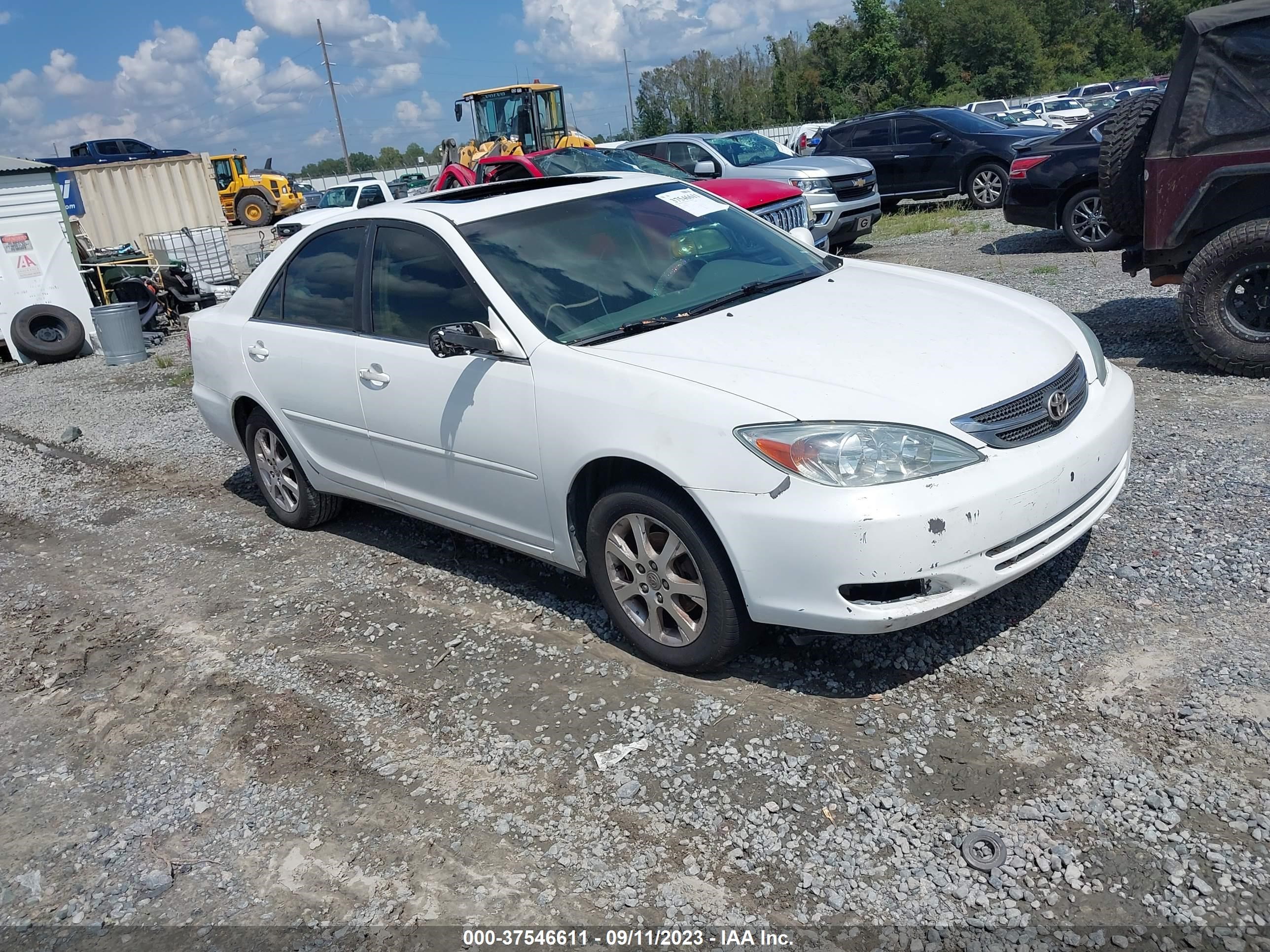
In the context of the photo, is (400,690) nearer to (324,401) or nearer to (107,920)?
(107,920)

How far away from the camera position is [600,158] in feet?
43.1

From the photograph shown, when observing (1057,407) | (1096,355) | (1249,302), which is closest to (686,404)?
(1057,407)

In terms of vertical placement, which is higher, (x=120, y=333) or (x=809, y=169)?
(x=809, y=169)

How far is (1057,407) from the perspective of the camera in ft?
11.0

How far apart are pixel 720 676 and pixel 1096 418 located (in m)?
1.63

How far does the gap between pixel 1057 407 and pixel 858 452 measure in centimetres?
83

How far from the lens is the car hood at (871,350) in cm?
317

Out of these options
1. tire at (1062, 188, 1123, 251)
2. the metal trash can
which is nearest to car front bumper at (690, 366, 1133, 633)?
→ tire at (1062, 188, 1123, 251)

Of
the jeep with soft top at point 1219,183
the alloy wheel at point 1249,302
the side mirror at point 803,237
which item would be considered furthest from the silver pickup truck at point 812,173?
the side mirror at point 803,237

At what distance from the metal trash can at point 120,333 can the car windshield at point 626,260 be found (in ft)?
33.2

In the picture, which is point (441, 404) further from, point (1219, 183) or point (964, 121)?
point (964, 121)

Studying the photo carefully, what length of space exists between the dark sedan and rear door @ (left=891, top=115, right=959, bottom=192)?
14.4ft

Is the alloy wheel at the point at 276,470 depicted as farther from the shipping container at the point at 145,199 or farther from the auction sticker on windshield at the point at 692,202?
the shipping container at the point at 145,199

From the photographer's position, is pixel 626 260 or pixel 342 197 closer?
pixel 626 260
